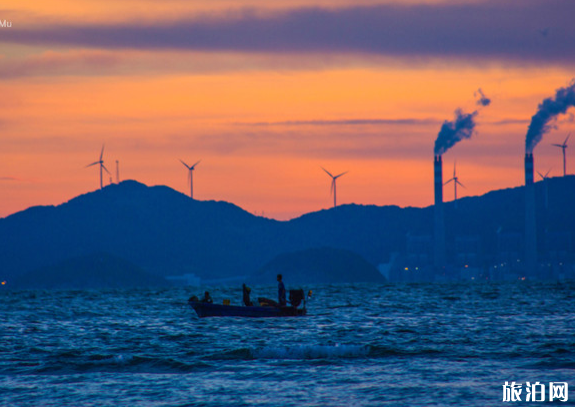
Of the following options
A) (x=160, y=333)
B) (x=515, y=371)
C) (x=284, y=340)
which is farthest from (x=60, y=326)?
(x=515, y=371)

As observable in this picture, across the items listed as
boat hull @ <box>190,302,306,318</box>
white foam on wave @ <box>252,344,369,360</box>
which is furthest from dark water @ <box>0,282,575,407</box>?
boat hull @ <box>190,302,306,318</box>

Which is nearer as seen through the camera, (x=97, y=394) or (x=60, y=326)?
(x=97, y=394)

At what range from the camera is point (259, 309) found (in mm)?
62219

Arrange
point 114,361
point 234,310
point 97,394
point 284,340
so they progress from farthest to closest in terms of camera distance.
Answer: point 234,310 < point 284,340 < point 114,361 < point 97,394

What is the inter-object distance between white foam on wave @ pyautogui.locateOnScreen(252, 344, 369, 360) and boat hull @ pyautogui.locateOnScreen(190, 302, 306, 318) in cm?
1813

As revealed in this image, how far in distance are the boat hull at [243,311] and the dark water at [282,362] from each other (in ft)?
2.46

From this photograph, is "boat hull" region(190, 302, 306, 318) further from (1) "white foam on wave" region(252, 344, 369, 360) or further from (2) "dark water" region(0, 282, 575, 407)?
(1) "white foam on wave" region(252, 344, 369, 360)

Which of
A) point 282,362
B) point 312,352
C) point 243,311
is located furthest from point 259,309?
point 282,362

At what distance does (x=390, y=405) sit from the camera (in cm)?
2919

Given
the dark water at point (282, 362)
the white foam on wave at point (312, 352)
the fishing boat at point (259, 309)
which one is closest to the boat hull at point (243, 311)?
the fishing boat at point (259, 309)

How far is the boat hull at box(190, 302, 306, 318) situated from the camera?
6188cm

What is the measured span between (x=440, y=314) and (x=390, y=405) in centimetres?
4786

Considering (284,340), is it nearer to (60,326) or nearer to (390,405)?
(390,405)

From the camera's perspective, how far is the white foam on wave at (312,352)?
41.6m
